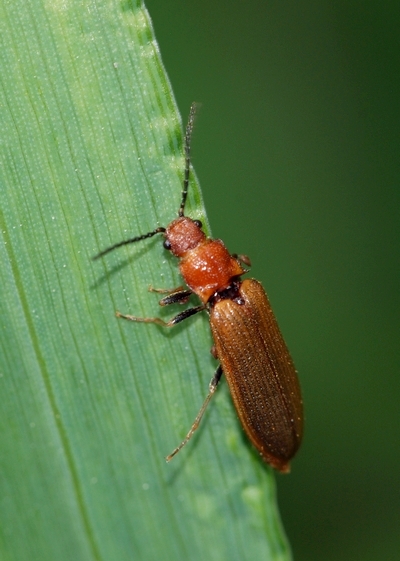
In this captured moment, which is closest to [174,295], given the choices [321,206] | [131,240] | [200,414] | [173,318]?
[173,318]

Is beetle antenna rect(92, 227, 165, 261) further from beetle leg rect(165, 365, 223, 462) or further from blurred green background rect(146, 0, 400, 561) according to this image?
blurred green background rect(146, 0, 400, 561)

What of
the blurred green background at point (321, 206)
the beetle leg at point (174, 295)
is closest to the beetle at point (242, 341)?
the beetle leg at point (174, 295)

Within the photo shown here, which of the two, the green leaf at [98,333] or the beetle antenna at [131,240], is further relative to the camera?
the beetle antenna at [131,240]

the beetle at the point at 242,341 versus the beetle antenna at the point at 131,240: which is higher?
the beetle antenna at the point at 131,240

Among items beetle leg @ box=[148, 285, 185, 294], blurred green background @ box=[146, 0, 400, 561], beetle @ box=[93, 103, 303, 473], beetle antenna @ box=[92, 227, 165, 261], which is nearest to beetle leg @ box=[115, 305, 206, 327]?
beetle @ box=[93, 103, 303, 473]

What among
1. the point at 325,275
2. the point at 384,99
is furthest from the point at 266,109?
the point at 325,275

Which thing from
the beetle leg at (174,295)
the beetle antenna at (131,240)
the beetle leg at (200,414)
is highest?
the beetle antenna at (131,240)

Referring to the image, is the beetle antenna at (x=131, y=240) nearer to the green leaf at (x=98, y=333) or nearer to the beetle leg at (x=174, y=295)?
the green leaf at (x=98, y=333)

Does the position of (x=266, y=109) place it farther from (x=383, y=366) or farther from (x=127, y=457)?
(x=127, y=457)
